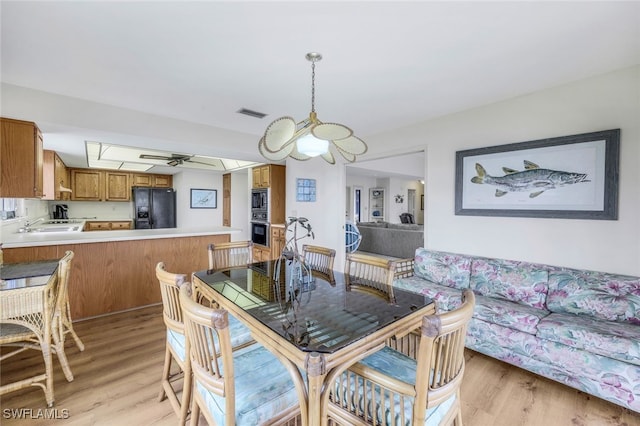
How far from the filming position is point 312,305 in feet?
4.93

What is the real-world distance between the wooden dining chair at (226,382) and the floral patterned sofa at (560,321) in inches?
42.3

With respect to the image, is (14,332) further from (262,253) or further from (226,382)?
(262,253)

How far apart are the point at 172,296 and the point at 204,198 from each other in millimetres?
6030

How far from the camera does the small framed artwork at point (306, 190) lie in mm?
4707

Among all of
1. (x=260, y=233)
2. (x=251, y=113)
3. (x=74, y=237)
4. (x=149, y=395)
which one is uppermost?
(x=251, y=113)

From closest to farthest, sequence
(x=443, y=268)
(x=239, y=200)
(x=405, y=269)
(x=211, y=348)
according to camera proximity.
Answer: (x=211, y=348) < (x=443, y=268) < (x=405, y=269) < (x=239, y=200)

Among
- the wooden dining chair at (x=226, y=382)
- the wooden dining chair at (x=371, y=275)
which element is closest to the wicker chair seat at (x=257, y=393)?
the wooden dining chair at (x=226, y=382)

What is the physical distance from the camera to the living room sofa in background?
19.4ft

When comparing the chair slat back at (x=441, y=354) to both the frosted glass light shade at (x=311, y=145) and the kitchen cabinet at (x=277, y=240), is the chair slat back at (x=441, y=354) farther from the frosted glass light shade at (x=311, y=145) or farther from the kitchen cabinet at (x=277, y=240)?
the kitchen cabinet at (x=277, y=240)

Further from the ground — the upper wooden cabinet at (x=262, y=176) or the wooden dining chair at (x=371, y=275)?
the upper wooden cabinet at (x=262, y=176)

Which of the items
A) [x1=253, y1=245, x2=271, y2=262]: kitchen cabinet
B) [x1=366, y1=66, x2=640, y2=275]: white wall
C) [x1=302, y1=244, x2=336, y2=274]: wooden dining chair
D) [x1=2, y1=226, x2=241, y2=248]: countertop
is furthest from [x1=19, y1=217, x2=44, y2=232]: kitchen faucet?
[x1=366, y1=66, x2=640, y2=275]: white wall

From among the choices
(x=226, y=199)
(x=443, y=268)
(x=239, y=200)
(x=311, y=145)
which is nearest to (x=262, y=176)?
(x=239, y=200)

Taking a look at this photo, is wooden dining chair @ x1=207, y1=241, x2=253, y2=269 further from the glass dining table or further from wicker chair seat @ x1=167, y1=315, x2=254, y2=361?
wicker chair seat @ x1=167, y1=315, x2=254, y2=361

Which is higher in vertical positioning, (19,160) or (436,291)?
(19,160)
